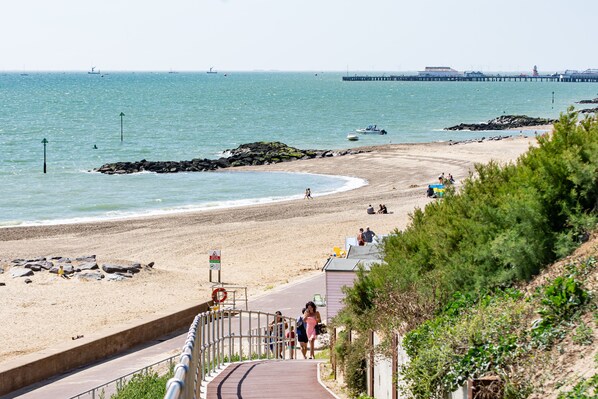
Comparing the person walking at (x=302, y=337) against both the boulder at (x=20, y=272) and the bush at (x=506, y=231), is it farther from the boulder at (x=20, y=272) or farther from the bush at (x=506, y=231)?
the boulder at (x=20, y=272)

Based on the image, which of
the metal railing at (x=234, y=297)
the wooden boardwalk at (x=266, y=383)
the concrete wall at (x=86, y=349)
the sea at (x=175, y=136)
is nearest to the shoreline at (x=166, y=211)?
the sea at (x=175, y=136)

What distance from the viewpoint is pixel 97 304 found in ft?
82.0

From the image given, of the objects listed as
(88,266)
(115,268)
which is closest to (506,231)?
(115,268)

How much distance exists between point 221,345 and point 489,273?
4.09m

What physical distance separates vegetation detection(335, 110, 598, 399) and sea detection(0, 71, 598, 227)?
3206cm

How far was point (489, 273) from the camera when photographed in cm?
1153

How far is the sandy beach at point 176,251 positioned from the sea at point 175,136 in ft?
12.4

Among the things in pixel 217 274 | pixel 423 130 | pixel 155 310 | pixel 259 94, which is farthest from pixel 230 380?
pixel 259 94

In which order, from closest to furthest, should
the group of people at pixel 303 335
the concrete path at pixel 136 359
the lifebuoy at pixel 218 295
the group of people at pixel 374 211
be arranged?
the concrete path at pixel 136 359 → the group of people at pixel 303 335 → the lifebuoy at pixel 218 295 → the group of people at pixel 374 211

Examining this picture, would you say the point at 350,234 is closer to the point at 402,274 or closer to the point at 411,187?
the point at 411,187

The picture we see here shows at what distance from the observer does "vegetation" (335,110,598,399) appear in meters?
8.68

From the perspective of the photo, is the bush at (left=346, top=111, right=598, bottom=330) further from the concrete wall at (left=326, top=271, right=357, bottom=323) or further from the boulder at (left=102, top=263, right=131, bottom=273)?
the boulder at (left=102, top=263, right=131, bottom=273)

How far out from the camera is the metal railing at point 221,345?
6.14 meters

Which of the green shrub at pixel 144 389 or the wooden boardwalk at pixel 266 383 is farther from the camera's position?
the green shrub at pixel 144 389
